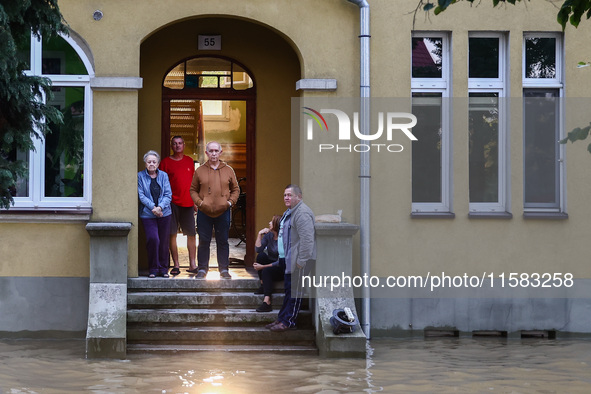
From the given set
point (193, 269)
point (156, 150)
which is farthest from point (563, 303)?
point (156, 150)

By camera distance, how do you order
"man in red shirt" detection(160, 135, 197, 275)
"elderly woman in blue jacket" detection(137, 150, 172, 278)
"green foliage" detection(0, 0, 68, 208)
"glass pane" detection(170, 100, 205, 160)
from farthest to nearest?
"glass pane" detection(170, 100, 205, 160) → "man in red shirt" detection(160, 135, 197, 275) → "elderly woman in blue jacket" detection(137, 150, 172, 278) → "green foliage" detection(0, 0, 68, 208)

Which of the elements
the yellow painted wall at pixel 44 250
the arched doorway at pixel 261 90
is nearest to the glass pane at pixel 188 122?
the arched doorway at pixel 261 90

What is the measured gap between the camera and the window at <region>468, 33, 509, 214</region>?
13305mm

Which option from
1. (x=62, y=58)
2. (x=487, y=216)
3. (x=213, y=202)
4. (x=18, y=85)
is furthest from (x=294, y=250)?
(x=18, y=85)

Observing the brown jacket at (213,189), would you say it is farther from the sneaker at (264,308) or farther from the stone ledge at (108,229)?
the sneaker at (264,308)

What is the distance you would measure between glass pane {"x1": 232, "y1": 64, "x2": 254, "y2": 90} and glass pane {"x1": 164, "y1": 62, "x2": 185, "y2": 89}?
0.73 m

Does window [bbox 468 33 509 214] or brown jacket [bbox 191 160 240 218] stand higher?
window [bbox 468 33 509 214]

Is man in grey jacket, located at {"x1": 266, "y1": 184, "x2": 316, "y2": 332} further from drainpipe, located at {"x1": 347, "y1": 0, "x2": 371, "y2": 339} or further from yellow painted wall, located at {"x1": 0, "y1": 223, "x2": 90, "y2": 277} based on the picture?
yellow painted wall, located at {"x1": 0, "y1": 223, "x2": 90, "y2": 277}

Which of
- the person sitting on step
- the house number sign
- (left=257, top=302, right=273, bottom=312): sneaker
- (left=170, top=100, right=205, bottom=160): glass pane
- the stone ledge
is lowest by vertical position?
(left=257, top=302, right=273, bottom=312): sneaker

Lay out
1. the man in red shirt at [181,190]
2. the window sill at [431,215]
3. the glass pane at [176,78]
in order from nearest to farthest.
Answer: the window sill at [431,215], the man in red shirt at [181,190], the glass pane at [176,78]

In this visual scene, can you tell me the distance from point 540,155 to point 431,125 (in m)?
1.49

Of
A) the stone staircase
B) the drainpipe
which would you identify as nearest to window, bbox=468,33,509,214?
the drainpipe

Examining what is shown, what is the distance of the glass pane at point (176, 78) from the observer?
1444 cm

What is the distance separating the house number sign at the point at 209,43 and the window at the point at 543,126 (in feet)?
13.8
